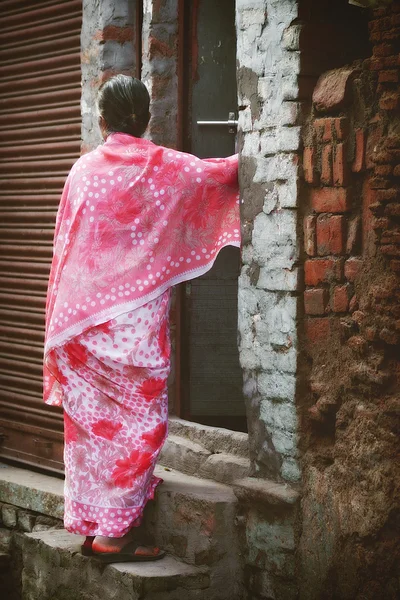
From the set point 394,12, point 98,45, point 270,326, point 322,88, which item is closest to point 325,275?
point 270,326

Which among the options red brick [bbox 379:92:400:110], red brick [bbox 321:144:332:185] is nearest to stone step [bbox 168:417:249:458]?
red brick [bbox 321:144:332:185]

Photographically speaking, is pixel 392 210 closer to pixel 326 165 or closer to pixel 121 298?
pixel 326 165

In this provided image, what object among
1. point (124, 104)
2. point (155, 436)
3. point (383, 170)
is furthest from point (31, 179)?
point (383, 170)

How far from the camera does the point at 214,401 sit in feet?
17.5

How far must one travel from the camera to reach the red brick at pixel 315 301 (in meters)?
3.78

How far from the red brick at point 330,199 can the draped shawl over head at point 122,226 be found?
20.2 inches

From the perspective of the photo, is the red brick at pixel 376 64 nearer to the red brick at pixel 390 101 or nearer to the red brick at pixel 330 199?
the red brick at pixel 390 101

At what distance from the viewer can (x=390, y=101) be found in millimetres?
3488

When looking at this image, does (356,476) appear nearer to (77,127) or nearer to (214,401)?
(214,401)

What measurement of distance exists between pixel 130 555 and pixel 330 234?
4.94 ft

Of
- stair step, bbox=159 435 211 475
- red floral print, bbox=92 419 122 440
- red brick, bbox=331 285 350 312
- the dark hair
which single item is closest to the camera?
red brick, bbox=331 285 350 312

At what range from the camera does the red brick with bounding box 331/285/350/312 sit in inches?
146

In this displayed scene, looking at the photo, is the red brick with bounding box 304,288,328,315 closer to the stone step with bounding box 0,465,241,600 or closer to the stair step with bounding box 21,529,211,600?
the stone step with bounding box 0,465,241,600

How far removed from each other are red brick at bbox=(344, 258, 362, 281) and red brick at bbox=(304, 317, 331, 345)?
189 millimetres
